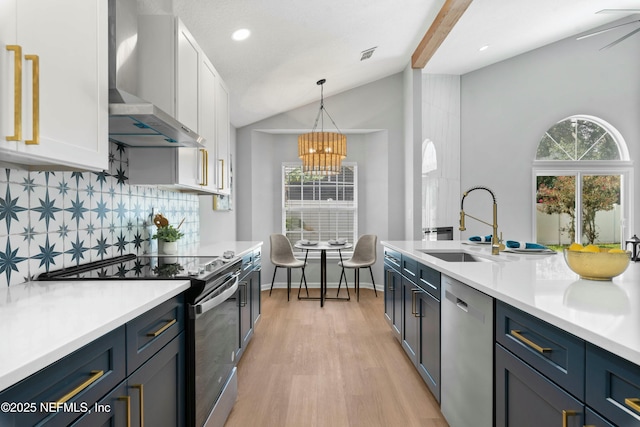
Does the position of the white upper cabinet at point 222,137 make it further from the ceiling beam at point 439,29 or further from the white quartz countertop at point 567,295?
the ceiling beam at point 439,29

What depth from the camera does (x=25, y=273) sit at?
4.79ft

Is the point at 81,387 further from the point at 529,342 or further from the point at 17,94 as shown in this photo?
the point at 529,342

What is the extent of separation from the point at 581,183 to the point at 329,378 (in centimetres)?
538

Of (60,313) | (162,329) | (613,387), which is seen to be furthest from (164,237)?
(613,387)

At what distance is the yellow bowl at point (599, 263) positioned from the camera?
142 cm

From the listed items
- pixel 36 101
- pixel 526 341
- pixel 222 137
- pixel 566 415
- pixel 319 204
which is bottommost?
pixel 566 415

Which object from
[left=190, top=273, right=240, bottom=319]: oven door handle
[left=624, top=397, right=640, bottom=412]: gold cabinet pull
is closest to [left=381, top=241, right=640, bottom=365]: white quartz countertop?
[left=624, top=397, right=640, bottom=412]: gold cabinet pull

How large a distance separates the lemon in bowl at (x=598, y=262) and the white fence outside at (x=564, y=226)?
4717 millimetres

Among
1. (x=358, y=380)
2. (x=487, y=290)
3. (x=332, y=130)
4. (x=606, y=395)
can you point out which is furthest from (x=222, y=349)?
(x=332, y=130)

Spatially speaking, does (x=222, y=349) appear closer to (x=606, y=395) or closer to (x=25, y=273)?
(x=25, y=273)

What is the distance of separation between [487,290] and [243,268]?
184cm

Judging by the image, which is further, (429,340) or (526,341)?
(429,340)

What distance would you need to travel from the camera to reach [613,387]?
2.76 feet

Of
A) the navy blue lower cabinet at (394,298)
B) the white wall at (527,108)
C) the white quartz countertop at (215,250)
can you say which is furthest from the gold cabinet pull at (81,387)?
the white wall at (527,108)
